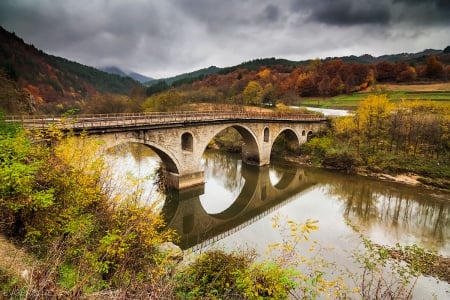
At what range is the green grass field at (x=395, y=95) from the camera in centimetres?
5584

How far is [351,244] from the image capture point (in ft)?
59.5

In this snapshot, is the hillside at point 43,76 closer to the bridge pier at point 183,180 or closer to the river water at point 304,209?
the bridge pier at point 183,180

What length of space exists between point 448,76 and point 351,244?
74.1 meters

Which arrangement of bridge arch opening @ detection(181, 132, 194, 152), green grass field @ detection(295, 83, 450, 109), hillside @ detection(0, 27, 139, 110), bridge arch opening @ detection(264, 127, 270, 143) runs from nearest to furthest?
bridge arch opening @ detection(181, 132, 194, 152) < bridge arch opening @ detection(264, 127, 270, 143) < green grass field @ detection(295, 83, 450, 109) < hillside @ detection(0, 27, 139, 110)

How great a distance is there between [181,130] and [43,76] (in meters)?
99.8

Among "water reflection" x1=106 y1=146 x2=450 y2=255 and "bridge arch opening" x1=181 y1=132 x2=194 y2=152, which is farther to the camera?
"bridge arch opening" x1=181 y1=132 x2=194 y2=152

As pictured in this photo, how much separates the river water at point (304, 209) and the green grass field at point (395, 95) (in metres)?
32.3

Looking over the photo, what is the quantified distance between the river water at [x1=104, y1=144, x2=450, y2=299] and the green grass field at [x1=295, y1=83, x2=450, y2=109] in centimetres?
3232

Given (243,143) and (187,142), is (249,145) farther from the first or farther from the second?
(187,142)

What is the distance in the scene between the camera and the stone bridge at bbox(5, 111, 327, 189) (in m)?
20.0

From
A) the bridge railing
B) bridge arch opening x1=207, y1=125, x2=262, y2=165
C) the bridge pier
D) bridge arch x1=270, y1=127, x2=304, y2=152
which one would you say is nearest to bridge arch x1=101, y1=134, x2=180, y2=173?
the bridge pier

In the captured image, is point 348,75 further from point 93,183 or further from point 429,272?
point 93,183

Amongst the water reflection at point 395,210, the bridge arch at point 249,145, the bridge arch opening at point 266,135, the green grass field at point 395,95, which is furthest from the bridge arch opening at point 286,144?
the green grass field at point 395,95

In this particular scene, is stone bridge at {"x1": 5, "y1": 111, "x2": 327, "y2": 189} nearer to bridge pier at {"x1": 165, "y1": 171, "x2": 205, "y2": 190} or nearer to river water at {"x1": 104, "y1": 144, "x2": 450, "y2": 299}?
bridge pier at {"x1": 165, "y1": 171, "x2": 205, "y2": 190}
